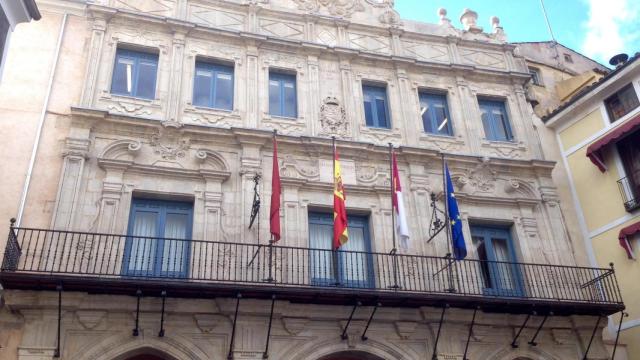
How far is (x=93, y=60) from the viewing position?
1398 centimetres

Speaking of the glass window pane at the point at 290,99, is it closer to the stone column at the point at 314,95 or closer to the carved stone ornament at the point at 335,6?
the stone column at the point at 314,95

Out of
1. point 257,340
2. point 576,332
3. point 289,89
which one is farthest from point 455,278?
point 289,89

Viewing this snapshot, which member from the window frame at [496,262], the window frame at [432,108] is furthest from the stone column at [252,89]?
the window frame at [496,262]

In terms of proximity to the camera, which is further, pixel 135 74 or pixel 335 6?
pixel 335 6

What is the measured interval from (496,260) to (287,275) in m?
5.37

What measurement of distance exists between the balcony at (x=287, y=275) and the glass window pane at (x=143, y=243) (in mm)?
27

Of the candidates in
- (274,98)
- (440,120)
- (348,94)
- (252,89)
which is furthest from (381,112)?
(252,89)

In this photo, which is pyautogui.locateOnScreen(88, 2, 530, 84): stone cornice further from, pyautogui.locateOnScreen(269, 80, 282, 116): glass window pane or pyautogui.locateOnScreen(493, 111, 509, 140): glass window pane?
pyautogui.locateOnScreen(493, 111, 509, 140): glass window pane

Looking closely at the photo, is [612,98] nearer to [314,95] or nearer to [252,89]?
[314,95]

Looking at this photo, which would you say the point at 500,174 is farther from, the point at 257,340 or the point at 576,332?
the point at 257,340

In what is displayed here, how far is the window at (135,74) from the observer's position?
1411 centimetres

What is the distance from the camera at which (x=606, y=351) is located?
44.1 ft

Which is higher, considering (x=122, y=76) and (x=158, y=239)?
(x=122, y=76)

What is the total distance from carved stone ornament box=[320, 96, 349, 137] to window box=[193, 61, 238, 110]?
2.30 meters
